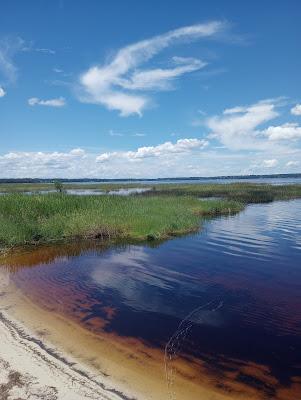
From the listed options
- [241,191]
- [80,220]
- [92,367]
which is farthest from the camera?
[241,191]

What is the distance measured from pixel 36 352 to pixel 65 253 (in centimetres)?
1249

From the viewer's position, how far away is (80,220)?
25.8m

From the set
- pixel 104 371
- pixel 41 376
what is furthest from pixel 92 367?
pixel 41 376

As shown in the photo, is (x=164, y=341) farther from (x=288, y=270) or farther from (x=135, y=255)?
(x=135, y=255)

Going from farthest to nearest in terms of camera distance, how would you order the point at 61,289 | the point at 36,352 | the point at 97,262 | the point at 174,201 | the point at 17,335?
1. the point at 174,201
2. the point at 97,262
3. the point at 61,289
4. the point at 17,335
5. the point at 36,352

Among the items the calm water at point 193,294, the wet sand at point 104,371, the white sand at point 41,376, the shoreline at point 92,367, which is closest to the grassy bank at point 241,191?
the calm water at point 193,294

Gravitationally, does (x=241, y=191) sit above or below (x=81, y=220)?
below

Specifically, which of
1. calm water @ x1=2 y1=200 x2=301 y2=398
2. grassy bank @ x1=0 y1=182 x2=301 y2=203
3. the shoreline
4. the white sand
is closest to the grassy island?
calm water @ x1=2 y1=200 x2=301 y2=398

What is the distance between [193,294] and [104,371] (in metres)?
6.05

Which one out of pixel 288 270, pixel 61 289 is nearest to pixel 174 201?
pixel 288 270

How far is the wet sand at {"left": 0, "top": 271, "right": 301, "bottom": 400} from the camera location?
23.9 ft

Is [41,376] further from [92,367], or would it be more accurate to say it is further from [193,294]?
[193,294]

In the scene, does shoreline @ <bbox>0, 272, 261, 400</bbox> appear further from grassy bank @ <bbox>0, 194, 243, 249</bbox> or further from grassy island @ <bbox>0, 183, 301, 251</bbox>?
grassy bank @ <bbox>0, 194, 243, 249</bbox>

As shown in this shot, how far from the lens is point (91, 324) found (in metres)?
11.0
